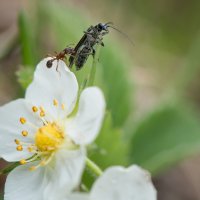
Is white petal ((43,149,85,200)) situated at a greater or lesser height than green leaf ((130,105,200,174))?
lesser

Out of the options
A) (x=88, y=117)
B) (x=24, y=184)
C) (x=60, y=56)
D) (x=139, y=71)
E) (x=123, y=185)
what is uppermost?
(x=139, y=71)

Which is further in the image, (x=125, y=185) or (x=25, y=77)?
(x=25, y=77)

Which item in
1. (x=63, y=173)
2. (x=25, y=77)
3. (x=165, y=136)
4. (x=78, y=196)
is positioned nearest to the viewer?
(x=78, y=196)

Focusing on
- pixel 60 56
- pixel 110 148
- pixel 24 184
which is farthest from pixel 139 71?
pixel 24 184

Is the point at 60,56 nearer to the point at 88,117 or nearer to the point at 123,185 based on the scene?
the point at 88,117

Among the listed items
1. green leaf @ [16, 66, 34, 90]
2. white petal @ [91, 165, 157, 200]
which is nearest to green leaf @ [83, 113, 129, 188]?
green leaf @ [16, 66, 34, 90]

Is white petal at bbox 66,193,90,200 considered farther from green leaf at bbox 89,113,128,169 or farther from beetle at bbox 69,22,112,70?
green leaf at bbox 89,113,128,169

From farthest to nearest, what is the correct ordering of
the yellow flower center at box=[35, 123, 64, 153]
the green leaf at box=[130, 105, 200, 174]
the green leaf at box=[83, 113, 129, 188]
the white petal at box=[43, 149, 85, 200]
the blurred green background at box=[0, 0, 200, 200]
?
1. the green leaf at box=[130, 105, 200, 174]
2. the blurred green background at box=[0, 0, 200, 200]
3. the green leaf at box=[83, 113, 129, 188]
4. the yellow flower center at box=[35, 123, 64, 153]
5. the white petal at box=[43, 149, 85, 200]

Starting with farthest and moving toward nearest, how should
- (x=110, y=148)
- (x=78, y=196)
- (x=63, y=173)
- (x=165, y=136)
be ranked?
(x=165, y=136) → (x=110, y=148) → (x=63, y=173) → (x=78, y=196)
